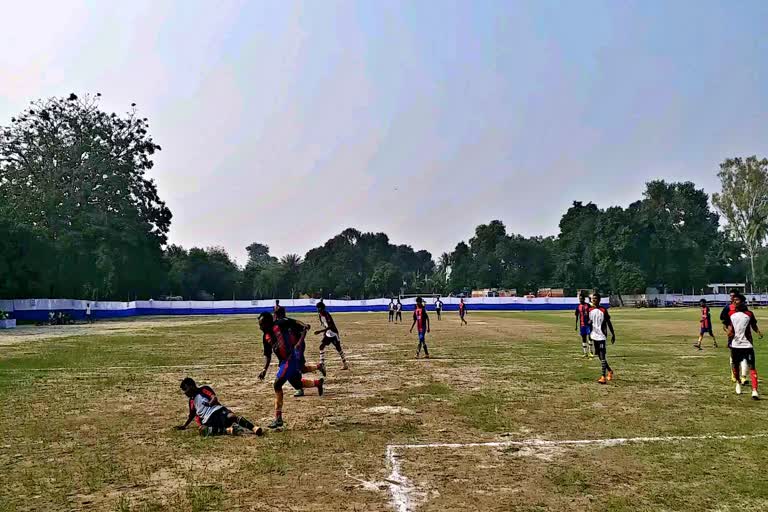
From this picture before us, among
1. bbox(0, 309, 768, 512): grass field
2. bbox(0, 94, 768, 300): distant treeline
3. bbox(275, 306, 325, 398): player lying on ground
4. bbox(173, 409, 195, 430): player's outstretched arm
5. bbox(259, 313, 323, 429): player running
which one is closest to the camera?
bbox(0, 309, 768, 512): grass field

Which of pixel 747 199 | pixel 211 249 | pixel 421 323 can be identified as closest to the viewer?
pixel 421 323

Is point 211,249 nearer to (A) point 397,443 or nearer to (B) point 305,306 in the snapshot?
(B) point 305,306

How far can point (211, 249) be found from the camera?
12875cm

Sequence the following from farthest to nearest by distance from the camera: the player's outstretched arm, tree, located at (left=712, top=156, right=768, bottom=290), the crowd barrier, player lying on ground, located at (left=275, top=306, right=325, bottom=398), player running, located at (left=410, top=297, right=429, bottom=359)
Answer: tree, located at (left=712, top=156, right=768, bottom=290)
the crowd barrier
player running, located at (left=410, top=297, right=429, bottom=359)
player lying on ground, located at (left=275, top=306, right=325, bottom=398)
the player's outstretched arm

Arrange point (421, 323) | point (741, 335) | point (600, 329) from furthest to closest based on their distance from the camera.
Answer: point (421, 323) < point (600, 329) < point (741, 335)

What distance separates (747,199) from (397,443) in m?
103

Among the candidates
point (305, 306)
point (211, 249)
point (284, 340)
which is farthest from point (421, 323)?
point (211, 249)

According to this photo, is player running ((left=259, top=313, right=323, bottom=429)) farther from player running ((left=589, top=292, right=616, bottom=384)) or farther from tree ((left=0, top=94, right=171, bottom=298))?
tree ((left=0, top=94, right=171, bottom=298))

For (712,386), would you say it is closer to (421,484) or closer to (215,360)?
(421,484)

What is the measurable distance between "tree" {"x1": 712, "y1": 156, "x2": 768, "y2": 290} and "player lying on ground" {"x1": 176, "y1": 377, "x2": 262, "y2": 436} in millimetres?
103416

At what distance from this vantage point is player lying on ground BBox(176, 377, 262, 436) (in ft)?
31.5

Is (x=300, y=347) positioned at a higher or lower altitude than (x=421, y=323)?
higher

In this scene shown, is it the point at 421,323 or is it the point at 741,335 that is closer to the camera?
the point at 741,335

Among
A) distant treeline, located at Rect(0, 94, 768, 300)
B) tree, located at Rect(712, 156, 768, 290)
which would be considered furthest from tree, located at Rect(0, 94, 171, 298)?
tree, located at Rect(712, 156, 768, 290)
